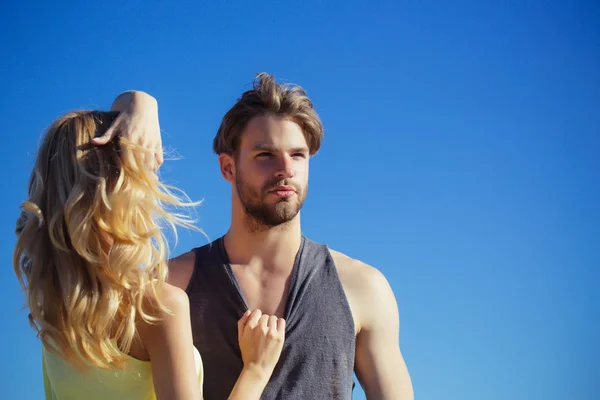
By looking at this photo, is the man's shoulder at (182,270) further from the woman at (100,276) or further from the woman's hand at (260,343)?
the woman at (100,276)

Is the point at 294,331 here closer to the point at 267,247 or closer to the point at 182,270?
the point at 267,247

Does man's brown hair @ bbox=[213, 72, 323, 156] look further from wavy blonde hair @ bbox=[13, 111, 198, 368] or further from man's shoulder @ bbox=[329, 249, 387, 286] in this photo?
wavy blonde hair @ bbox=[13, 111, 198, 368]

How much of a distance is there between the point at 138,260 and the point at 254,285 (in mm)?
2213

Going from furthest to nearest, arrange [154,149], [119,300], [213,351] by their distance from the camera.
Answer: [213,351]
[154,149]
[119,300]

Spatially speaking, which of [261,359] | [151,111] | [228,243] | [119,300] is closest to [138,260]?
[119,300]

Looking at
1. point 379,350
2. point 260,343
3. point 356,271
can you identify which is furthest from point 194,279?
point 260,343

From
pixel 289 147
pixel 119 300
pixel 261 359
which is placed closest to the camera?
pixel 119 300

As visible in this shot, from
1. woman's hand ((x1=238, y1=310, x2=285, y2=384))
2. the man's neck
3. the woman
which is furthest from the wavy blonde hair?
the man's neck

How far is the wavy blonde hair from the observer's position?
2.33 meters

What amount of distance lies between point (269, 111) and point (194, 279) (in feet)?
4.15

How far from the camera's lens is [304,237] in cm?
484

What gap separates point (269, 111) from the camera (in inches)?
187

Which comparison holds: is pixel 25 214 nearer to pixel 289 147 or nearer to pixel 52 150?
pixel 52 150

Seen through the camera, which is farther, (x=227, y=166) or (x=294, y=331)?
(x=227, y=166)
